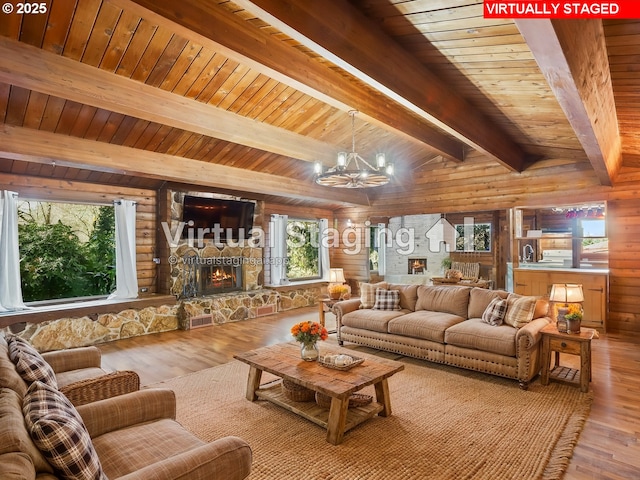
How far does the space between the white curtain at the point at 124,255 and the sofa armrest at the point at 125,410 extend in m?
4.42

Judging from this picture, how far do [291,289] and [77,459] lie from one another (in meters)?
7.02

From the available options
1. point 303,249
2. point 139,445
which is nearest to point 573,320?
point 139,445

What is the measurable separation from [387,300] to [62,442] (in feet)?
14.3

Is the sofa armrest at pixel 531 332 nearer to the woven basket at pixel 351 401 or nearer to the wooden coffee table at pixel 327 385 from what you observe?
the wooden coffee table at pixel 327 385

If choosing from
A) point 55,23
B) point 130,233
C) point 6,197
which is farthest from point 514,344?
point 6,197

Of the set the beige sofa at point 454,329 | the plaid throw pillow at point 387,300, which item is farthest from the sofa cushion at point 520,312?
the plaid throw pillow at point 387,300

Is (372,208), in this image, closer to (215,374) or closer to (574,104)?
(215,374)

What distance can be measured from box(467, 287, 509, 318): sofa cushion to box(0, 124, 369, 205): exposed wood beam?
364cm

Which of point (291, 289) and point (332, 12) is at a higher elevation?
point (332, 12)

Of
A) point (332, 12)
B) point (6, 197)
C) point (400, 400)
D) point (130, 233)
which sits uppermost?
point (332, 12)

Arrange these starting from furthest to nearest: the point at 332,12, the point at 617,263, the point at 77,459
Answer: the point at 617,263, the point at 332,12, the point at 77,459

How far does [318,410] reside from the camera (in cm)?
314

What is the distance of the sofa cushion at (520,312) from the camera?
4074 mm

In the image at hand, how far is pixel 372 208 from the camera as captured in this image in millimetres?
9078
